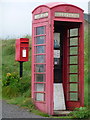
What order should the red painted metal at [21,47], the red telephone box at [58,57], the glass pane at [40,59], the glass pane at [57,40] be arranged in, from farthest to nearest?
the red painted metal at [21,47]
the glass pane at [57,40]
the glass pane at [40,59]
the red telephone box at [58,57]

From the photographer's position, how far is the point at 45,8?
1027 cm

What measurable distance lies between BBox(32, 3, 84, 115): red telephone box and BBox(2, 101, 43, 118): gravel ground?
40cm

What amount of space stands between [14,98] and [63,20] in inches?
119

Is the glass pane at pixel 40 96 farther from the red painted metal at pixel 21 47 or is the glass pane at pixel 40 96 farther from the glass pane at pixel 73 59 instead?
the red painted metal at pixel 21 47

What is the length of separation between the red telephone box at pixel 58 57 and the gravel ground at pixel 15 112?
1.30 feet

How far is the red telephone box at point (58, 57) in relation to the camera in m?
9.99

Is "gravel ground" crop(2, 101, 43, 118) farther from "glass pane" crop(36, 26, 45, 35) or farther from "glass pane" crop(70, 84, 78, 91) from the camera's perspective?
"glass pane" crop(36, 26, 45, 35)

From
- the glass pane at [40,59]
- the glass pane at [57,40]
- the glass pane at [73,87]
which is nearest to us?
the glass pane at [40,59]

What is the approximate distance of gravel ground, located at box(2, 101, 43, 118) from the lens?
9750 millimetres

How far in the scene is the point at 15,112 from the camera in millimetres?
10125

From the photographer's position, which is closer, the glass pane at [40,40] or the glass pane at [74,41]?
the glass pane at [40,40]

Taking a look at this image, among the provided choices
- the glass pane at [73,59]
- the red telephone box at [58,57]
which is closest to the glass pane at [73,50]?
the red telephone box at [58,57]

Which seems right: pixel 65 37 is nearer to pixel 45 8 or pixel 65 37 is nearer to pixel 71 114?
pixel 45 8

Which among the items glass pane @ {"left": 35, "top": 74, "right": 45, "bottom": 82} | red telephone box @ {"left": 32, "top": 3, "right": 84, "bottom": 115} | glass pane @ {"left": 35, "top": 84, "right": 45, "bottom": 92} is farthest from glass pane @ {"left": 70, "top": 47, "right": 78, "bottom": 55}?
glass pane @ {"left": 35, "top": 84, "right": 45, "bottom": 92}
